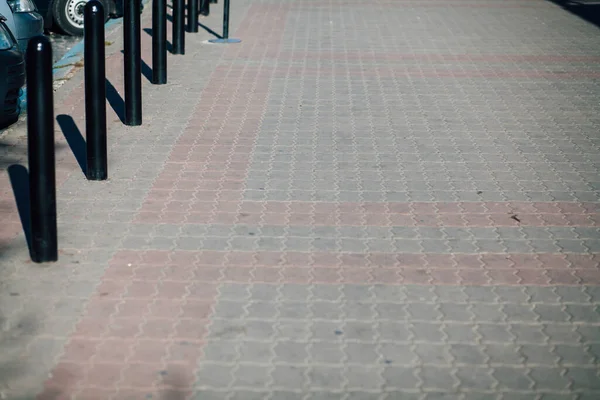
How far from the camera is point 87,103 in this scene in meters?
6.79

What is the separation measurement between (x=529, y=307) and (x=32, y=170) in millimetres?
2878

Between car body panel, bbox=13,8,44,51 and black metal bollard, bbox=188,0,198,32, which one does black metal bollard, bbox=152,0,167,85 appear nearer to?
car body panel, bbox=13,8,44,51

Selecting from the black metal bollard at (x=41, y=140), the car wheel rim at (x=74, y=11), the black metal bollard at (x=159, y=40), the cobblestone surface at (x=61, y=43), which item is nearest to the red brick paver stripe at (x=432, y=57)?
the black metal bollard at (x=159, y=40)

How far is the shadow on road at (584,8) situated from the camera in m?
16.6

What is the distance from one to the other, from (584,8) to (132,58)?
1202 centimetres

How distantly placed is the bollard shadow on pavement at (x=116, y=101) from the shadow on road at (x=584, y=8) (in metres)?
9.04

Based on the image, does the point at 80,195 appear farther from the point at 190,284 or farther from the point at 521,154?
the point at 521,154

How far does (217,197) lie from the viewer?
22.5 feet

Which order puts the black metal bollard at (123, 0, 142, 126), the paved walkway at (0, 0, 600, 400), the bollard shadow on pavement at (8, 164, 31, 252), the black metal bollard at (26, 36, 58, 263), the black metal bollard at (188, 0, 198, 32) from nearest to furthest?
the paved walkway at (0, 0, 600, 400), the black metal bollard at (26, 36, 58, 263), the bollard shadow on pavement at (8, 164, 31, 252), the black metal bollard at (123, 0, 142, 126), the black metal bollard at (188, 0, 198, 32)

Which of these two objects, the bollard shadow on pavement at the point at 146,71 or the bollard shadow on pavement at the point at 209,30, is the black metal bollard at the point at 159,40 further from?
the bollard shadow on pavement at the point at 209,30

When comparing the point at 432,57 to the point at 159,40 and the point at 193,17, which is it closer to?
the point at 193,17

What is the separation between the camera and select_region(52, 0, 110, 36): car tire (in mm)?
14188

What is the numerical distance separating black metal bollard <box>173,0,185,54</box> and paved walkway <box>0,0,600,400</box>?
1.13 meters

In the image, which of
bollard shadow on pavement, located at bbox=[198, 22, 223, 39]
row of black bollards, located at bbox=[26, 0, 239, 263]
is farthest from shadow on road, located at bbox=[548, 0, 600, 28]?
row of black bollards, located at bbox=[26, 0, 239, 263]
